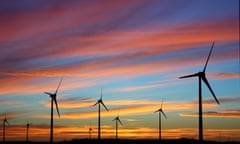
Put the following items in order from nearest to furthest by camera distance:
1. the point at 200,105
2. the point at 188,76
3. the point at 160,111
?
the point at 200,105 → the point at 188,76 → the point at 160,111

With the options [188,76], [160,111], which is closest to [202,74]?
[188,76]

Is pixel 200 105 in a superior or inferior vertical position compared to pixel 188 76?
inferior

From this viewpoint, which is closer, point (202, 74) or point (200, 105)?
point (200, 105)

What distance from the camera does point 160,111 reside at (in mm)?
173250

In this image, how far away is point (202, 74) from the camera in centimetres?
10012

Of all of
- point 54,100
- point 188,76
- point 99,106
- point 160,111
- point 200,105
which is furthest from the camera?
point 160,111

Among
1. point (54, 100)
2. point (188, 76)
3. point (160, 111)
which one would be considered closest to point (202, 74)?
point (188, 76)

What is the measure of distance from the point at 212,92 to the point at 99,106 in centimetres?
6635

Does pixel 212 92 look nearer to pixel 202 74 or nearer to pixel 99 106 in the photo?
pixel 202 74

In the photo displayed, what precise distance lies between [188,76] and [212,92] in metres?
7.67

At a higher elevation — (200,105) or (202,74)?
(202,74)

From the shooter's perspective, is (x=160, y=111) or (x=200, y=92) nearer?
(x=200, y=92)

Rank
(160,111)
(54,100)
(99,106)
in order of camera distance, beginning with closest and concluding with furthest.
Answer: (54,100)
(99,106)
(160,111)

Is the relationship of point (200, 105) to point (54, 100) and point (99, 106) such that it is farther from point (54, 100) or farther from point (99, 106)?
point (99, 106)
